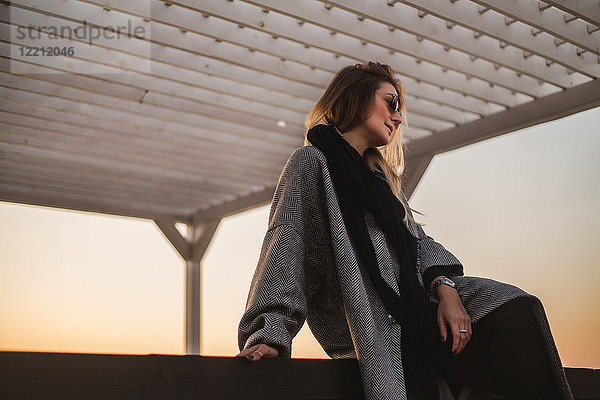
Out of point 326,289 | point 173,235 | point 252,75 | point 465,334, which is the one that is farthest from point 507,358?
point 173,235

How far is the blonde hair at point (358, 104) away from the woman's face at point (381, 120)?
2cm

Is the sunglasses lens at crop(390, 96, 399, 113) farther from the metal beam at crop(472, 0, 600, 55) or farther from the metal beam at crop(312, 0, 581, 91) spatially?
the metal beam at crop(472, 0, 600, 55)

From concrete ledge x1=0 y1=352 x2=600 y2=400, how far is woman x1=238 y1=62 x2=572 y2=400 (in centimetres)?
6

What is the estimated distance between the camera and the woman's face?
2203 mm

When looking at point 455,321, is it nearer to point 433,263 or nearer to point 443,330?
point 443,330

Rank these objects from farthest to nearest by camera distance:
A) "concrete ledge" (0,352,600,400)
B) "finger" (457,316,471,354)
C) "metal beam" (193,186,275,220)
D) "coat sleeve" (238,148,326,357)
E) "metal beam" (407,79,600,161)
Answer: "metal beam" (193,186,275,220) → "metal beam" (407,79,600,161) → "finger" (457,316,471,354) → "coat sleeve" (238,148,326,357) → "concrete ledge" (0,352,600,400)

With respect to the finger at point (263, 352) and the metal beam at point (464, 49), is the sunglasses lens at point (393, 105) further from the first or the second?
the metal beam at point (464, 49)

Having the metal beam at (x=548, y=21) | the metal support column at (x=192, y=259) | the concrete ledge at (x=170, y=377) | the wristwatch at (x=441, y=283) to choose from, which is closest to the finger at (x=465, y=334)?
the wristwatch at (x=441, y=283)

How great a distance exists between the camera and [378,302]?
1.86 meters

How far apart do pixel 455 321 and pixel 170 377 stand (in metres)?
0.76

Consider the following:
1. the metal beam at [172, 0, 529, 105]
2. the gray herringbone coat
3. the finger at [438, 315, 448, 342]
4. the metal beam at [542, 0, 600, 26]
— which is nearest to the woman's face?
the gray herringbone coat

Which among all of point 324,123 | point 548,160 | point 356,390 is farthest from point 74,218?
point 356,390

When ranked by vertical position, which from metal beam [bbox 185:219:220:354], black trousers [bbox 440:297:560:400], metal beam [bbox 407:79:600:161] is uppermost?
metal beam [bbox 407:79:600:161]

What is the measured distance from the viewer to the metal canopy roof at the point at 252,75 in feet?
13.1
